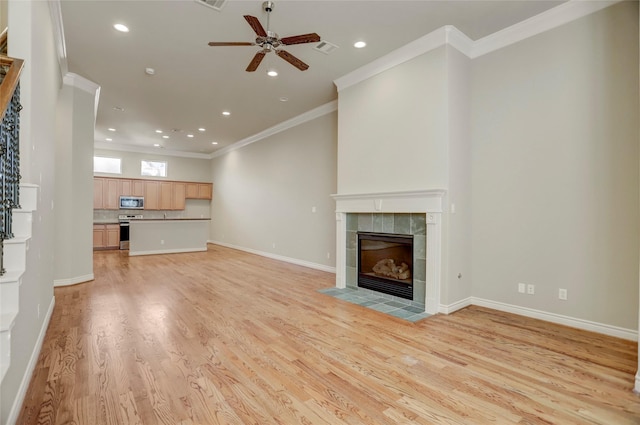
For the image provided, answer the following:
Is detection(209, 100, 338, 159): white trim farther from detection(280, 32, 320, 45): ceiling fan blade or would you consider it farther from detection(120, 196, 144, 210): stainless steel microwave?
detection(120, 196, 144, 210): stainless steel microwave

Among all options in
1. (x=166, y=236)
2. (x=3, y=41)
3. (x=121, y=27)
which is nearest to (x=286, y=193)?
(x=166, y=236)

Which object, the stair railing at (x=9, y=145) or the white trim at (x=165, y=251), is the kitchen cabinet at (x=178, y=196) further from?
the stair railing at (x=9, y=145)

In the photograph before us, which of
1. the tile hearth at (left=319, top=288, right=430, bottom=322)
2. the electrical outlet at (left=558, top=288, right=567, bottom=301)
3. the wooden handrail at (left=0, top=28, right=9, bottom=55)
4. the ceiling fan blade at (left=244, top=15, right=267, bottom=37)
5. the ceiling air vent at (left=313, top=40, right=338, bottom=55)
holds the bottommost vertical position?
the tile hearth at (left=319, top=288, right=430, bottom=322)

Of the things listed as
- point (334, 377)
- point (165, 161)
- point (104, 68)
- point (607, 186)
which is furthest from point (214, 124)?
point (607, 186)

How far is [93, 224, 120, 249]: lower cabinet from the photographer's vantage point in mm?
9062

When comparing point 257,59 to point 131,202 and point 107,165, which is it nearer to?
point 131,202

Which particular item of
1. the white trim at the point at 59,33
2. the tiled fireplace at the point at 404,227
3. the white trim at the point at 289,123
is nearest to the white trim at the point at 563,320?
the tiled fireplace at the point at 404,227

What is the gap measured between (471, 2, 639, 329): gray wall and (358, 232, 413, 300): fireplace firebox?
84 cm

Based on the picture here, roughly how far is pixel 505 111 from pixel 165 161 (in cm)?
1022

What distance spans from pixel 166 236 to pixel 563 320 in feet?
28.4

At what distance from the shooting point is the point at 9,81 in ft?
5.42

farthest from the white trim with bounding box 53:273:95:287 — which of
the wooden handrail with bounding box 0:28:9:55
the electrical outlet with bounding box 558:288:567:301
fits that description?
the electrical outlet with bounding box 558:288:567:301

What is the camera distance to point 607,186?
9.95 ft

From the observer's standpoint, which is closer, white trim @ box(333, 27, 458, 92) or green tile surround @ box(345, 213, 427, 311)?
white trim @ box(333, 27, 458, 92)
